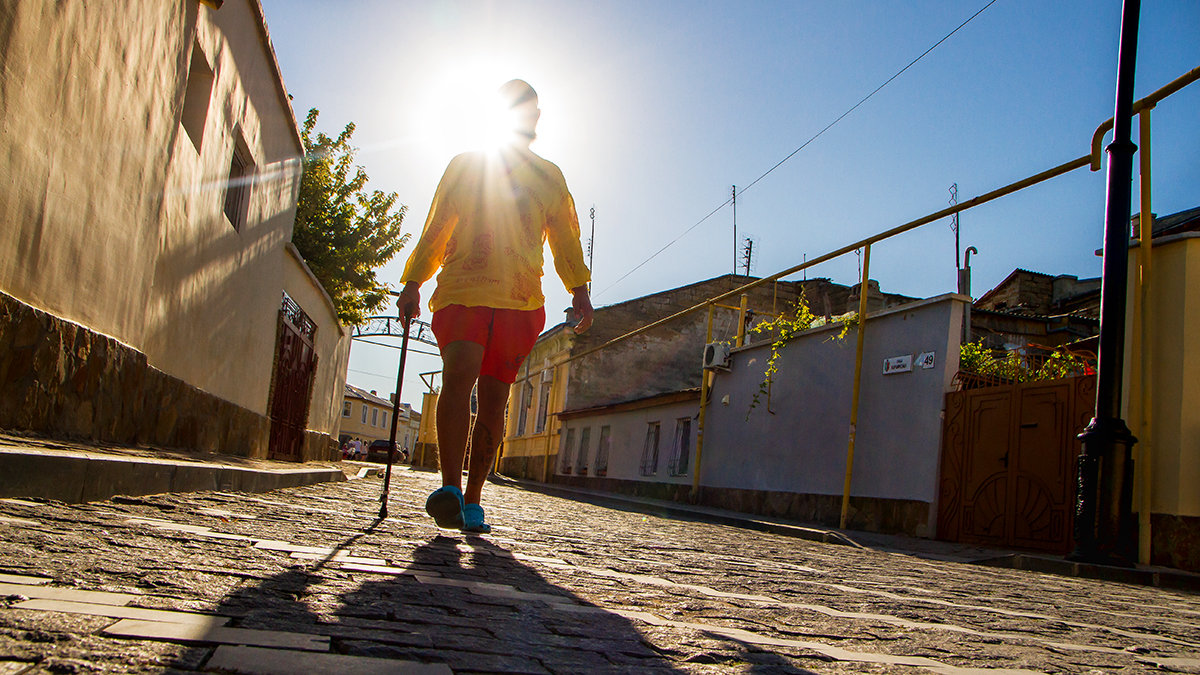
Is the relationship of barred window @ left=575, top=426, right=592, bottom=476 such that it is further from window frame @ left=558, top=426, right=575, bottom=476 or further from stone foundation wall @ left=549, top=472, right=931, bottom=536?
Result: stone foundation wall @ left=549, top=472, right=931, bottom=536

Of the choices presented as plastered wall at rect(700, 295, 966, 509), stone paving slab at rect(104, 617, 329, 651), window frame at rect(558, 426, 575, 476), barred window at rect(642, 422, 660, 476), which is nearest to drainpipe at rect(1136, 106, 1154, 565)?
plastered wall at rect(700, 295, 966, 509)

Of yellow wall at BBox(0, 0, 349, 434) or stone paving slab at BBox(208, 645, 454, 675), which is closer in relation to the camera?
stone paving slab at BBox(208, 645, 454, 675)

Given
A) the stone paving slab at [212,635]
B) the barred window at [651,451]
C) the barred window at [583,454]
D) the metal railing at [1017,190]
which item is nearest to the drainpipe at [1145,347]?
the metal railing at [1017,190]

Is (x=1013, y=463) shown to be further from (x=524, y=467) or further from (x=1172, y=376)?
(x=524, y=467)

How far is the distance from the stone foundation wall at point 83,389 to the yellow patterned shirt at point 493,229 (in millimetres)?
1631

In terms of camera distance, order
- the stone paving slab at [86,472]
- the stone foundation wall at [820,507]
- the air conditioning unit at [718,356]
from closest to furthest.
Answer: the stone paving slab at [86,472], the stone foundation wall at [820,507], the air conditioning unit at [718,356]

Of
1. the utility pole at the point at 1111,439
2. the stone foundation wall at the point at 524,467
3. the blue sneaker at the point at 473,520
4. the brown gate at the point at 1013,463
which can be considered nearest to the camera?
the blue sneaker at the point at 473,520

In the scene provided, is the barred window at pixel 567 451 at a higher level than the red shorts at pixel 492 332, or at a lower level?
lower

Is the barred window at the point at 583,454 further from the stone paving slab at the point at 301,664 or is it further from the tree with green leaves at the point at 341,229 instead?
the stone paving slab at the point at 301,664

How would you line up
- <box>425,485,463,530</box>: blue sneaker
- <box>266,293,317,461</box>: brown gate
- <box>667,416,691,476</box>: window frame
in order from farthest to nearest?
<box>667,416,691,476</box>: window frame, <box>266,293,317,461</box>: brown gate, <box>425,485,463,530</box>: blue sneaker

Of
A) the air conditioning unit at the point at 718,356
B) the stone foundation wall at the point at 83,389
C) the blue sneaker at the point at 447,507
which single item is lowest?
the blue sneaker at the point at 447,507

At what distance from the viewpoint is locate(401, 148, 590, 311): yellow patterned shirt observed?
14.9ft

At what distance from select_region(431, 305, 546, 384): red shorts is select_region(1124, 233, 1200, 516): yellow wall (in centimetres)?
585

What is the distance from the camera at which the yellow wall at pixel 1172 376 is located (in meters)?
7.62
